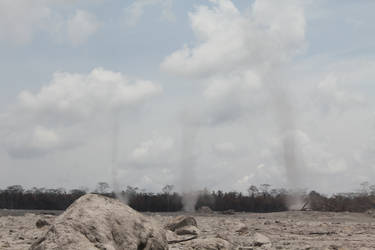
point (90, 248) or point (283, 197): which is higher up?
point (283, 197)

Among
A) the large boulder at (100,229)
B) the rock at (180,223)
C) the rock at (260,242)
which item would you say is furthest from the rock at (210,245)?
the rock at (180,223)

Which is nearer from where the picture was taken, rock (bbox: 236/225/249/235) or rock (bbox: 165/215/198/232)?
rock (bbox: 165/215/198/232)

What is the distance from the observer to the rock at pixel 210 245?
1176 cm

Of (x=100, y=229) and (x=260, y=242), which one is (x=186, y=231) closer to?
(x=260, y=242)

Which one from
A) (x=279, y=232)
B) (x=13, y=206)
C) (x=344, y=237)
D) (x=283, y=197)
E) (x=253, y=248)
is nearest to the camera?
(x=253, y=248)

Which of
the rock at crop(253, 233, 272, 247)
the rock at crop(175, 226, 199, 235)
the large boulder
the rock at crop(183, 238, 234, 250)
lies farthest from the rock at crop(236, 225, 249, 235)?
the large boulder

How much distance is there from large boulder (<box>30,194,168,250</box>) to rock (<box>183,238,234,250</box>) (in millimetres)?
1754

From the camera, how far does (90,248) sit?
8.72 m

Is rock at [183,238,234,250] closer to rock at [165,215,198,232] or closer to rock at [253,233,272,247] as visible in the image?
rock at [253,233,272,247]

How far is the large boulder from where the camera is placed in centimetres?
887

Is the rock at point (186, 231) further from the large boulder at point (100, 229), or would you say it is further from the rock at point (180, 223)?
the large boulder at point (100, 229)

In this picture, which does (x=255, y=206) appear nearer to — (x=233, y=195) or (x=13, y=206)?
(x=233, y=195)

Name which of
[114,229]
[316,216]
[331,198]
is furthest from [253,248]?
[331,198]

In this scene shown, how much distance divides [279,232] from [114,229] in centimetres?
1214
